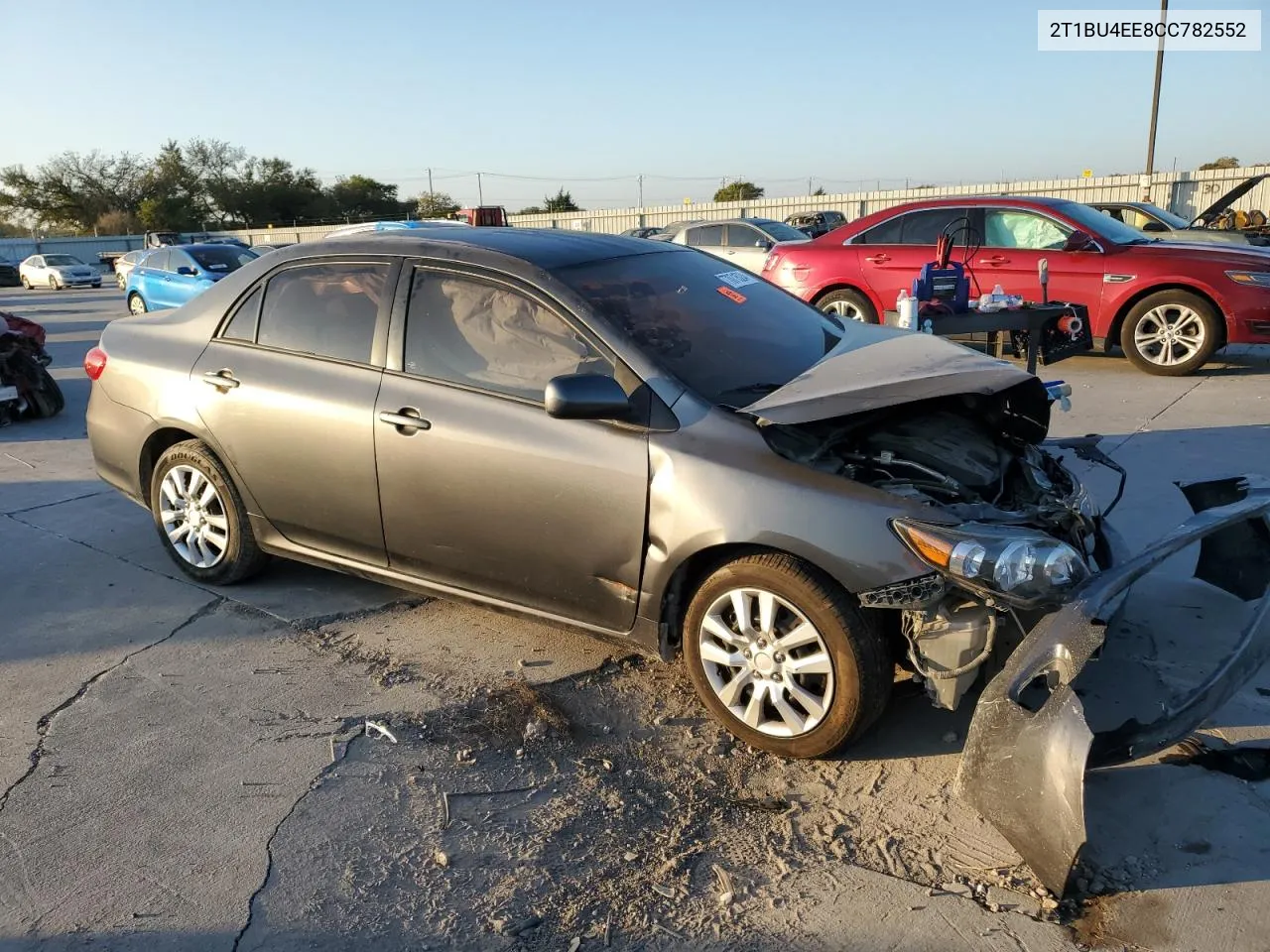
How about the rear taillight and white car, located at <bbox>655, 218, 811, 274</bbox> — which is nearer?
the rear taillight

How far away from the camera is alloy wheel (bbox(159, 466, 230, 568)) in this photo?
4.56 metres

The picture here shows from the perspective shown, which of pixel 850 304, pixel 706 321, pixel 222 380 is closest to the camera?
pixel 706 321

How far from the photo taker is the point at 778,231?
16188mm

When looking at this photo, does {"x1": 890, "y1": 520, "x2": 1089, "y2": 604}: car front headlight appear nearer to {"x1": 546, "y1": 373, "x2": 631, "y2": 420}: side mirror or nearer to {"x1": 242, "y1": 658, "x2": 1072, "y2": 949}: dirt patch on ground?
{"x1": 242, "y1": 658, "x2": 1072, "y2": 949}: dirt patch on ground

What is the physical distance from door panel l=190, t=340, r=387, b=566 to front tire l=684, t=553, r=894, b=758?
5.02 feet

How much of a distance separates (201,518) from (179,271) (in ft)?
46.1

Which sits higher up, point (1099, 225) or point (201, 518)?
point (1099, 225)

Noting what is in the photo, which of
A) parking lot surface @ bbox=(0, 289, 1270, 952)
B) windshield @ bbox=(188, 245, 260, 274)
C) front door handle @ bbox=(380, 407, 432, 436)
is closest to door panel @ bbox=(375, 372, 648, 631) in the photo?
front door handle @ bbox=(380, 407, 432, 436)

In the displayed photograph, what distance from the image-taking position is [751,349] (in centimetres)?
382

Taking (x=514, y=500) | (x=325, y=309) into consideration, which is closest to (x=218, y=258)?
(x=325, y=309)

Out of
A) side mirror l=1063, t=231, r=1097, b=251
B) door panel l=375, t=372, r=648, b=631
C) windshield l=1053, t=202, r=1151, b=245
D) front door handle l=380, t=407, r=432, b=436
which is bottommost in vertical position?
door panel l=375, t=372, r=648, b=631

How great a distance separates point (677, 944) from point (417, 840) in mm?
863

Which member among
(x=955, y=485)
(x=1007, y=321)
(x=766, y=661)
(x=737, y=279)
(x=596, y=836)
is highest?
(x=737, y=279)

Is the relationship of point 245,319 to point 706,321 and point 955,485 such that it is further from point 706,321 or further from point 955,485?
point 955,485
